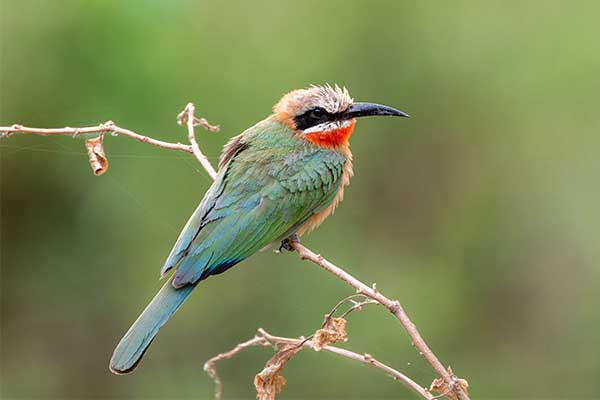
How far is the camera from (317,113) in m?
3.44

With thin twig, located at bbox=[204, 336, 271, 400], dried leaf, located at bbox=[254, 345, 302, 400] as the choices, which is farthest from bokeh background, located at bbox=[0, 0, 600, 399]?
dried leaf, located at bbox=[254, 345, 302, 400]

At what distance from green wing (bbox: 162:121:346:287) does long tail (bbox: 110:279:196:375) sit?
0.04 m

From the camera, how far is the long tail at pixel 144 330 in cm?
264

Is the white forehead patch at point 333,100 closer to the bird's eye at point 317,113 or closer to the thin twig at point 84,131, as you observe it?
the bird's eye at point 317,113

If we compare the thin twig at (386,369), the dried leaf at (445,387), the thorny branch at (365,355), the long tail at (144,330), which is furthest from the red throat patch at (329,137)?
the dried leaf at (445,387)

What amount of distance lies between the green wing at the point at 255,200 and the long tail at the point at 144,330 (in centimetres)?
4

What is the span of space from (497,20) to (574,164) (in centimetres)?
89

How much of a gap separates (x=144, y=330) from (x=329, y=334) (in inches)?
28.8

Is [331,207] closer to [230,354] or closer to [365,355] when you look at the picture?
[230,354]

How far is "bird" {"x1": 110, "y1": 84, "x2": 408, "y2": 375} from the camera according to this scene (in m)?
2.91

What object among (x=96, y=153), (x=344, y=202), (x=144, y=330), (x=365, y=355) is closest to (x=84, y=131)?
(x=96, y=153)

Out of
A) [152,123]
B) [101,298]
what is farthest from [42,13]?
[101,298]

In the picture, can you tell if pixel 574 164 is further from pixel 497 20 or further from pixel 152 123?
pixel 152 123

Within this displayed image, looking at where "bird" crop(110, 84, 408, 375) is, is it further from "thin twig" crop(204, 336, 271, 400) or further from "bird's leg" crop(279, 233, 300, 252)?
"thin twig" crop(204, 336, 271, 400)
